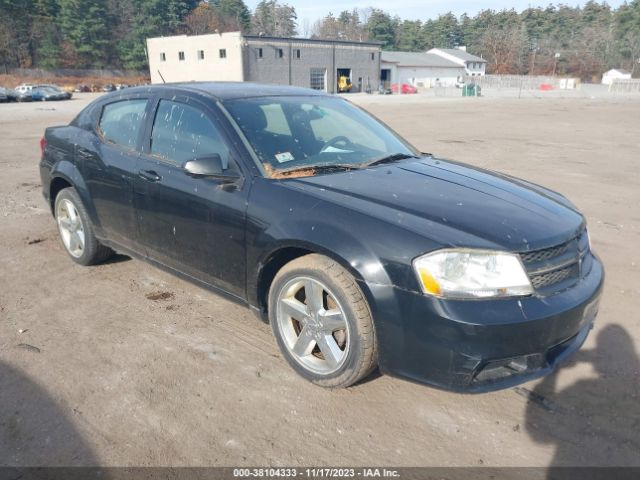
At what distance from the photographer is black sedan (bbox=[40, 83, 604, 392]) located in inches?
97.4

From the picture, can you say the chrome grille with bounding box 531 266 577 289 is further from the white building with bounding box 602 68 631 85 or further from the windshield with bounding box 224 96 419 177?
the white building with bounding box 602 68 631 85

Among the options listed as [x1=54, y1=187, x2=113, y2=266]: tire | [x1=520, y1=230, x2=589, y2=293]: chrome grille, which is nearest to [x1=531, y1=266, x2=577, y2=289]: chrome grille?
[x1=520, y1=230, x2=589, y2=293]: chrome grille

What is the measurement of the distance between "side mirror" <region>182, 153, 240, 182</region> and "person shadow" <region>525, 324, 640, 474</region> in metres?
2.26

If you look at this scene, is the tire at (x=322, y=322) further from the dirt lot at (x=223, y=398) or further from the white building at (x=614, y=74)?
the white building at (x=614, y=74)

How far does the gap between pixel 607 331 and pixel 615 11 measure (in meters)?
138

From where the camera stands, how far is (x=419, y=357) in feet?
8.29

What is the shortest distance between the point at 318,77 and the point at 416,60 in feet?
95.4

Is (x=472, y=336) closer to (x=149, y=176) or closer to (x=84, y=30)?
(x=149, y=176)

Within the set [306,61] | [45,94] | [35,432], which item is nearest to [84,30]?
[306,61]

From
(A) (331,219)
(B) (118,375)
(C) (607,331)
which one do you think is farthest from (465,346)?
(B) (118,375)

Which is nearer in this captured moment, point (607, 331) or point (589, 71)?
point (607, 331)

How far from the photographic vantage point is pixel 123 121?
165 inches

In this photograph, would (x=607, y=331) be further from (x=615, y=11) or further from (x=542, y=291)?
(x=615, y=11)

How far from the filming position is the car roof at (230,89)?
3.70 meters
